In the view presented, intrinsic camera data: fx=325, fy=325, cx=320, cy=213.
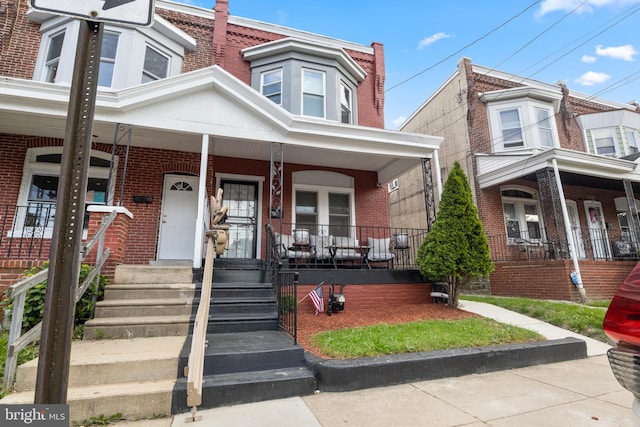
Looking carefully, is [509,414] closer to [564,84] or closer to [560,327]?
[560,327]

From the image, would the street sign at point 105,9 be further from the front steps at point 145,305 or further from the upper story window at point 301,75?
the upper story window at point 301,75

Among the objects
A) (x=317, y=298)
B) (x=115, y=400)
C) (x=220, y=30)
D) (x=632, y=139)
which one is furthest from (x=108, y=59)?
(x=632, y=139)

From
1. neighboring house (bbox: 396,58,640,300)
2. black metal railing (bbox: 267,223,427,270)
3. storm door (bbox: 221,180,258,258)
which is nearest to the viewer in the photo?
black metal railing (bbox: 267,223,427,270)

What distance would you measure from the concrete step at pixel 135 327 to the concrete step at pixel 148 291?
0.50 metres

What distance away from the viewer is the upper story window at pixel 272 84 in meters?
9.36

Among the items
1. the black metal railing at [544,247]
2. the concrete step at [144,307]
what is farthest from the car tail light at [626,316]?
the black metal railing at [544,247]

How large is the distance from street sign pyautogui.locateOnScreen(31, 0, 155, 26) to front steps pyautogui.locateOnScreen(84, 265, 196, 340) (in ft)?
12.5

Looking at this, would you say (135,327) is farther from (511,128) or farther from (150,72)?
(511,128)

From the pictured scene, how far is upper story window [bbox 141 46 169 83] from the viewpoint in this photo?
27.0 feet

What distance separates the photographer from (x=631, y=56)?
10086 millimetres

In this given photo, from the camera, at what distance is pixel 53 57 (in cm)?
789

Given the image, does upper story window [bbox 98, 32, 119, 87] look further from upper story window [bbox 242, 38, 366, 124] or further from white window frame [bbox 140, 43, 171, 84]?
upper story window [bbox 242, 38, 366, 124]

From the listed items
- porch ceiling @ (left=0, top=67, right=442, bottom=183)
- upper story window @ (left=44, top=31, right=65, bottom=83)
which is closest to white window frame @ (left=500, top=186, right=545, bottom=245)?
porch ceiling @ (left=0, top=67, right=442, bottom=183)

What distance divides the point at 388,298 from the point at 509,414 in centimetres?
399
